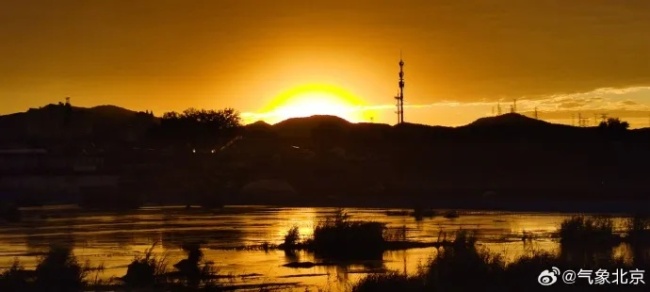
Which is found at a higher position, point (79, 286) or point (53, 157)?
point (53, 157)

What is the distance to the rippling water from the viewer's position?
43.5m

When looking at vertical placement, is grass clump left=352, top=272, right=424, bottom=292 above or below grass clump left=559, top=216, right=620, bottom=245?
below

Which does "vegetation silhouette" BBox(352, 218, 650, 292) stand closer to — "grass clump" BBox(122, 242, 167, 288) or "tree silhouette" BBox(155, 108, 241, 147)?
"grass clump" BBox(122, 242, 167, 288)

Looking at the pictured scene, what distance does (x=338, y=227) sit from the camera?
52.3 meters

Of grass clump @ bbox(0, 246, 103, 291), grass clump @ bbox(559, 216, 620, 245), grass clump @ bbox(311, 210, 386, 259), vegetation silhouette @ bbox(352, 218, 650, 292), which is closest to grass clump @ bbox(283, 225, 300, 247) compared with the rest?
grass clump @ bbox(311, 210, 386, 259)

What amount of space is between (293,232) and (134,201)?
51.4m

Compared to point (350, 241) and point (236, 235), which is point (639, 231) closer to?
point (350, 241)

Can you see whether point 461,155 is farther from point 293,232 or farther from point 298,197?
point 293,232

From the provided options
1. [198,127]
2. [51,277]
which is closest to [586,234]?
[51,277]

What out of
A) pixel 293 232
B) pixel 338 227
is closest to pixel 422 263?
pixel 338 227

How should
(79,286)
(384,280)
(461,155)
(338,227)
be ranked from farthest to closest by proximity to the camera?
(461,155) < (338,227) < (79,286) < (384,280)

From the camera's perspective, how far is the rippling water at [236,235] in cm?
4353

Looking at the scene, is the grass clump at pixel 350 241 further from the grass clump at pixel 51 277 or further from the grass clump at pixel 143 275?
the grass clump at pixel 51 277

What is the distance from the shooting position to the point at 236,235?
62.7 metres
